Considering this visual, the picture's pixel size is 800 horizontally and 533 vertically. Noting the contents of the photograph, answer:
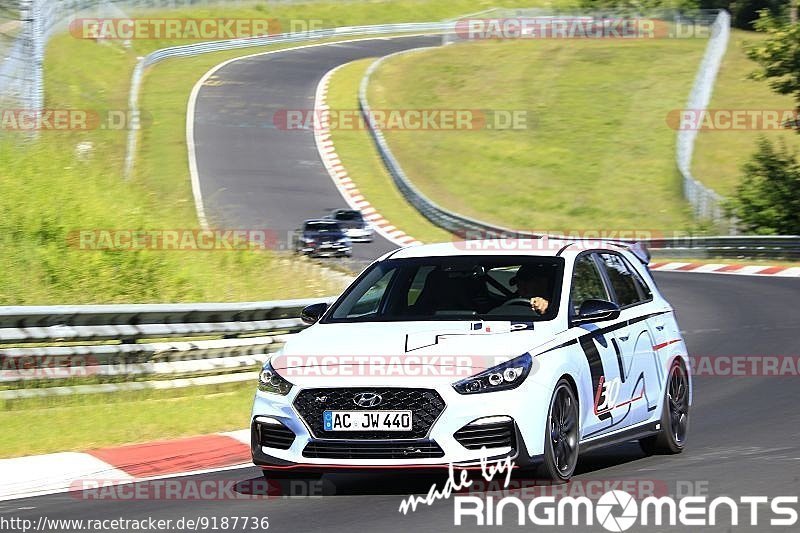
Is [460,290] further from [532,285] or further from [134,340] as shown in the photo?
[134,340]

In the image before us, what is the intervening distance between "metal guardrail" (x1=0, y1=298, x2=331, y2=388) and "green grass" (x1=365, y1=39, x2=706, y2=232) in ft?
99.5

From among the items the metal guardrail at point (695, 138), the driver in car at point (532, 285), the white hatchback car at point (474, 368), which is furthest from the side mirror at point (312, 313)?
the metal guardrail at point (695, 138)

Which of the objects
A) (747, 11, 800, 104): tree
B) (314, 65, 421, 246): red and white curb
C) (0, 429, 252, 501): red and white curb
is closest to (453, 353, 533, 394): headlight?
(0, 429, 252, 501): red and white curb

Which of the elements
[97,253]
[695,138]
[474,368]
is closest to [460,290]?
[474,368]

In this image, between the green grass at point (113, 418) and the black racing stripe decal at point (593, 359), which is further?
the green grass at point (113, 418)

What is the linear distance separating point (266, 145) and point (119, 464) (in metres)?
44.9

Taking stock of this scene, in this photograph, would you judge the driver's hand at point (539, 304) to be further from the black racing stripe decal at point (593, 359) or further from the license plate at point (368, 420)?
the license plate at point (368, 420)

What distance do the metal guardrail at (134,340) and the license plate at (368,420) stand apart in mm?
4786

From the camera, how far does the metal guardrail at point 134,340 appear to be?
12312 millimetres

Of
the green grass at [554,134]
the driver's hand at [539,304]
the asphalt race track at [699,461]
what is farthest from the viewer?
the green grass at [554,134]

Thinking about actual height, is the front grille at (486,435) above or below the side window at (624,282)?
below

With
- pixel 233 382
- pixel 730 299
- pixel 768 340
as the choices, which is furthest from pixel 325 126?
pixel 233 382

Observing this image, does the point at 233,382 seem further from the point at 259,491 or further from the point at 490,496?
the point at 490,496

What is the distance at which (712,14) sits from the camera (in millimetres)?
69812
